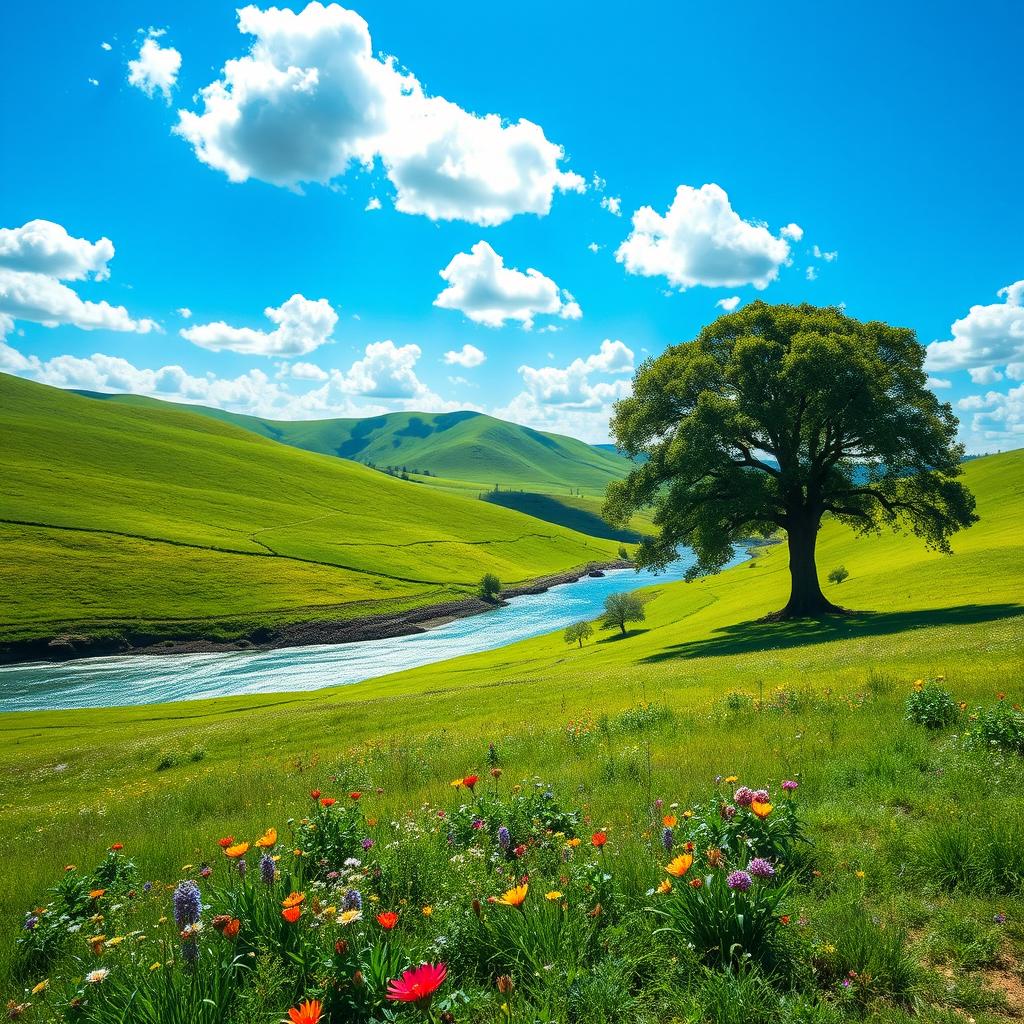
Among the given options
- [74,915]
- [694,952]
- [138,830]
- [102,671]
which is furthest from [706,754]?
[102,671]

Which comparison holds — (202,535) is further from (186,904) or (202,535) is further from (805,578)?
(186,904)

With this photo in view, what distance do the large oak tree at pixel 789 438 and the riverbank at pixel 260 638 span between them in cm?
6436

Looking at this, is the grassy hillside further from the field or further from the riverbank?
the field

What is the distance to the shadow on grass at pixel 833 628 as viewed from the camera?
25.6 meters

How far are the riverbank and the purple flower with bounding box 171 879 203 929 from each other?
289 feet

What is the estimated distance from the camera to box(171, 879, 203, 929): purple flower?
11.3 feet

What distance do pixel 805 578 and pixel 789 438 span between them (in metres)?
8.29

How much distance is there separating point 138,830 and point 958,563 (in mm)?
46896

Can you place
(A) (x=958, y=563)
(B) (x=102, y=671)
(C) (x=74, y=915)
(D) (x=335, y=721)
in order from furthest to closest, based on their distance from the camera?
(B) (x=102, y=671) < (A) (x=958, y=563) < (D) (x=335, y=721) < (C) (x=74, y=915)

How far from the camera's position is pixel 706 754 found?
9.11 m

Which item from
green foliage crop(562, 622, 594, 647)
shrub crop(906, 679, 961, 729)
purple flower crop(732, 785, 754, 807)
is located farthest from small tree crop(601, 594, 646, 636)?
purple flower crop(732, 785, 754, 807)

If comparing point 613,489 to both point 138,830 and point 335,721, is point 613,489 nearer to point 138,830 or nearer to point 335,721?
point 335,721

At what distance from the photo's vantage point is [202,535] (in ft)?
393

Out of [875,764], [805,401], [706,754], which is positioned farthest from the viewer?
[805,401]
